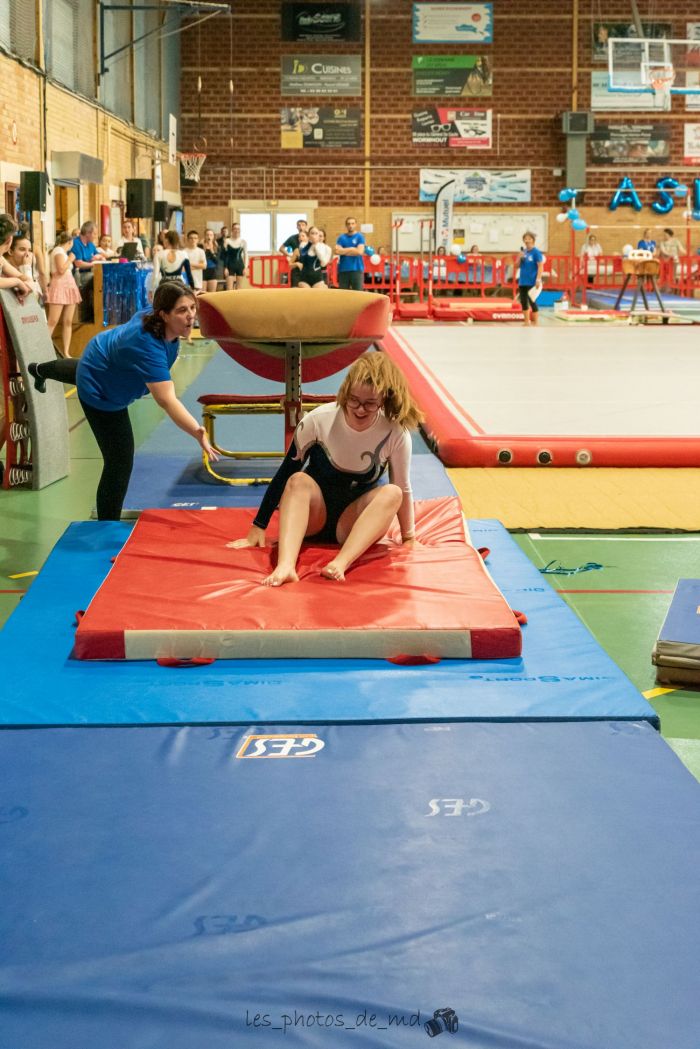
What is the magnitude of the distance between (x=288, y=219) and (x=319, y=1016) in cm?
2357

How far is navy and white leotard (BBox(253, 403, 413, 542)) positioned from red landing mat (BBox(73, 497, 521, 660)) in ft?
0.70

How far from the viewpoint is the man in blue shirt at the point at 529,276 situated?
16.7 m

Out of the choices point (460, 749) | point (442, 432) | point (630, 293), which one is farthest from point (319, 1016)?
point (630, 293)

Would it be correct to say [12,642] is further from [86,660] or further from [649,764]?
[649,764]

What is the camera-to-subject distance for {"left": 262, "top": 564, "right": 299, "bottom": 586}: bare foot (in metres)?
3.81

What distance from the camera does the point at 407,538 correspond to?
430 centimetres

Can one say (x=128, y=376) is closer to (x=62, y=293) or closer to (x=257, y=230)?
(x=62, y=293)

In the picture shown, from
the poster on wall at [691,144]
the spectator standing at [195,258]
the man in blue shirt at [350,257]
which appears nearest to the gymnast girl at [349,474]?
the spectator standing at [195,258]

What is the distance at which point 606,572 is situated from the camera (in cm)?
477

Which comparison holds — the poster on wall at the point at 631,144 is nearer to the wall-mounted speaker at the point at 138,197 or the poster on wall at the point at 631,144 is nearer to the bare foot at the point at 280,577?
the wall-mounted speaker at the point at 138,197

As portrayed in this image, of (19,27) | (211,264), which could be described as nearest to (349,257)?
(211,264)

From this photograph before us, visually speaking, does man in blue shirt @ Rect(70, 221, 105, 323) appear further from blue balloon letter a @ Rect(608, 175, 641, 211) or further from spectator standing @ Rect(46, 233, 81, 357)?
blue balloon letter a @ Rect(608, 175, 641, 211)

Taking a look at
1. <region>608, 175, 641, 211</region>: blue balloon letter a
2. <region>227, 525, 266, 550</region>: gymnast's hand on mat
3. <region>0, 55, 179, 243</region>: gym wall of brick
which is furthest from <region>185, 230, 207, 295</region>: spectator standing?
<region>227, 525, 266, 550</region>: gymnast's hand on mat

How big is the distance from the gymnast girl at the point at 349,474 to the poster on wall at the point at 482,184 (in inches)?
824
